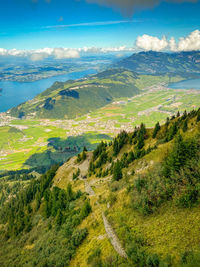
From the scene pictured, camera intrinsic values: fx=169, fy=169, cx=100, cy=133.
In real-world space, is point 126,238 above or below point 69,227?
above

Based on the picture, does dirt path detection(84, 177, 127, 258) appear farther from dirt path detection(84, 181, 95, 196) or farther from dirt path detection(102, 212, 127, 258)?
dirt path detection(84, 181, 95, 196)

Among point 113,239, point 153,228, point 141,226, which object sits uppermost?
point 153,228

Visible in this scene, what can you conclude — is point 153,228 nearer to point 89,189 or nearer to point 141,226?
point 141,226

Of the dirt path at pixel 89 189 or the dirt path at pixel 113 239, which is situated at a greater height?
the dirt path at pixel 113 239

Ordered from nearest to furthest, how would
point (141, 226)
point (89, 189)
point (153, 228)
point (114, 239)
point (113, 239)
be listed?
point (153, 228), point (141, 226), point (114, 239), point (113, 239), point (89, 189)

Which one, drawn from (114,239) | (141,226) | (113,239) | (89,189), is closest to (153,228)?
(141,226)

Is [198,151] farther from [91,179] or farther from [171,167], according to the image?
[91,179]

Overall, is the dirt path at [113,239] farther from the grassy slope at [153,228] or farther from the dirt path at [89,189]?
the dirt path at [89,189]

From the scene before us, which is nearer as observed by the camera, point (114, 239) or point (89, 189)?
point (114, 239)

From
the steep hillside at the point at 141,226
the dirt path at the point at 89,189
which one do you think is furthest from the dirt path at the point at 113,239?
the dirt path at the point at 89,189

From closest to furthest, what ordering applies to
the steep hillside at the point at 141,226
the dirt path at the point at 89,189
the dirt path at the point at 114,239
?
the steep hillside at the point at 141,226 < the dirt path at the point at 114,239 < the dirt path at the point at 89,189

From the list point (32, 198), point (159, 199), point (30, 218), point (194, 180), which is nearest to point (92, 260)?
point (159, 199)
